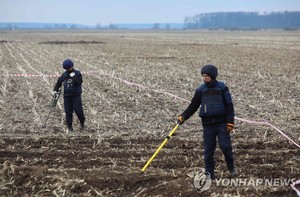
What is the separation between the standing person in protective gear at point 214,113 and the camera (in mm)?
7531

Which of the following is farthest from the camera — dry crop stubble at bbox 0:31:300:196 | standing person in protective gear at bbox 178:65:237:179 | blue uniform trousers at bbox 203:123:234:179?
blue uniform trousers at bbox 203:123:234:179

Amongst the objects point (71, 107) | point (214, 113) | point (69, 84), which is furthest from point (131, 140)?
point (214, 113)

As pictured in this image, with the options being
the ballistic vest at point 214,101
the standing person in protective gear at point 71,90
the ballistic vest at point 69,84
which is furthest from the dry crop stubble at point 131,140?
the ballistic vest at point 214,101

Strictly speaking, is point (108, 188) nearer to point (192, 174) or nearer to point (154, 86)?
point (192, 174)

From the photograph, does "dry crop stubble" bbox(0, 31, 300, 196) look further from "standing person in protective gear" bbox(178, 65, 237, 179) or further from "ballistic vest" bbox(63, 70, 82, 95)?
"ballistic vest" bbox(63, 70, 82, 95)

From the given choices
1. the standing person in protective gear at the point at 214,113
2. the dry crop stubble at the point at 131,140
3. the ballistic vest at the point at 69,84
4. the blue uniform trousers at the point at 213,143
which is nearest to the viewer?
the dry crop stubble at the point at 131,140

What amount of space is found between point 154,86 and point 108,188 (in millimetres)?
11578

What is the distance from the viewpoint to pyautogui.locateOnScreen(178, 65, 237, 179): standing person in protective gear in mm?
7531

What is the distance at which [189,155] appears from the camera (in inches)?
360

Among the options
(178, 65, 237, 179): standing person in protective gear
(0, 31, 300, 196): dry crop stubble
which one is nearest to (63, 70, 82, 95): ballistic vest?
(0, 31, 300, 196): dry crop stubble

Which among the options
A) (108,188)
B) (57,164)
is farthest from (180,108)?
(108,188)

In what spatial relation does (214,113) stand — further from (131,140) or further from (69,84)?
(69,84)

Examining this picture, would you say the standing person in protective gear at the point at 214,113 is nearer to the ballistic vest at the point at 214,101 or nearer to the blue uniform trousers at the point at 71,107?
the ballistic vest at the point at 214,101

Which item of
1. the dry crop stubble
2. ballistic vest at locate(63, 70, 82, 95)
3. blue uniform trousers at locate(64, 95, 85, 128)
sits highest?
ballistic vest at locate(63, 70, 82, 95)
